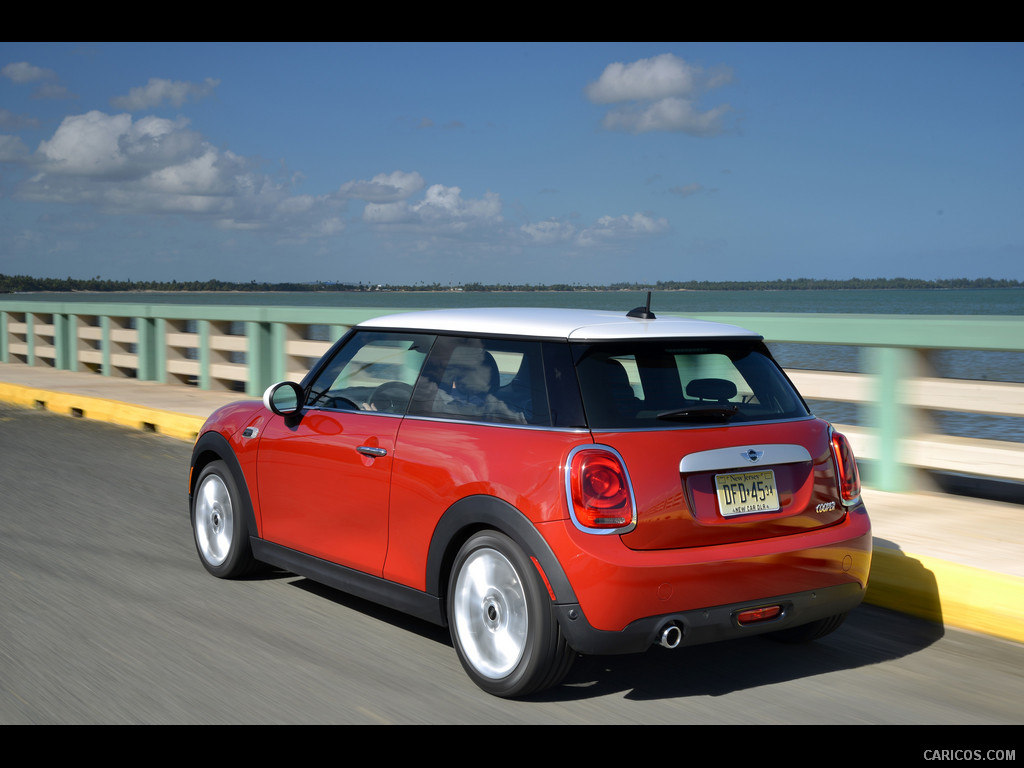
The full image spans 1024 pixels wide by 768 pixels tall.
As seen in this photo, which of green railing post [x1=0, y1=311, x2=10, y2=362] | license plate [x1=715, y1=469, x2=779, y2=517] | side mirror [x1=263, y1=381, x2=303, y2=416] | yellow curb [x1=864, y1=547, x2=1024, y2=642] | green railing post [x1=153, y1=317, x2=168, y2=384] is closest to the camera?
license plate [x1=715, y1=469, x2=779, y2=517]

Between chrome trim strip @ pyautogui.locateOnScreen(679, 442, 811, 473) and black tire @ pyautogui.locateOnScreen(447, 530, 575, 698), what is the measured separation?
710mm

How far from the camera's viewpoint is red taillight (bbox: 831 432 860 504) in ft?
14.5

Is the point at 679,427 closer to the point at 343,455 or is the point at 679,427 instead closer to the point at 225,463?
the point at 343,455

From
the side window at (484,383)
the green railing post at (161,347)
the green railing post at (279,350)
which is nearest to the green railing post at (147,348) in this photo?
the green railing post at (161,347)

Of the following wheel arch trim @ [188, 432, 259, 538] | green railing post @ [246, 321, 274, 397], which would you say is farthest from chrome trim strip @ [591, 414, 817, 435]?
green railing post @ [246, 321, 274, 397]

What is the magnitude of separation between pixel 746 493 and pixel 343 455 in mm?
1841

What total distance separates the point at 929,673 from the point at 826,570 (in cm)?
71

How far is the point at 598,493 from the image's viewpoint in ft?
12.6

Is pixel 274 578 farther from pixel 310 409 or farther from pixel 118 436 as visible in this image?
pixel 118 436

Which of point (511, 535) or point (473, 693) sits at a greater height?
point (511, 535)

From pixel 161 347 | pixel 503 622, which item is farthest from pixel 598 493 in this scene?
pixel 161 347

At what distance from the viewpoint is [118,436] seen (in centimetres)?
1215

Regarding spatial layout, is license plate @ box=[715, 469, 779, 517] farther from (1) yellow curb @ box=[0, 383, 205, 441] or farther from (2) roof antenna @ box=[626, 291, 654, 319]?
(1) yellow curb @ box=[0, 383, 205, 441]
